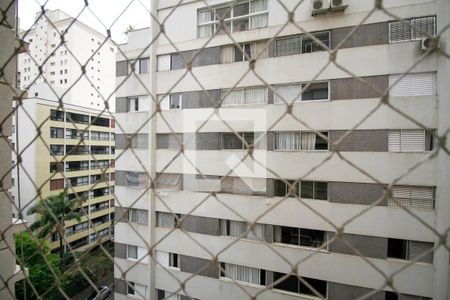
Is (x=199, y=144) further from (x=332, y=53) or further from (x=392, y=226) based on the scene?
(x=332, y=53)

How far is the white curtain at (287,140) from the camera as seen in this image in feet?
12.5

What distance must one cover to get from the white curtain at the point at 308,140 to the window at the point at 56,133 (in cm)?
922

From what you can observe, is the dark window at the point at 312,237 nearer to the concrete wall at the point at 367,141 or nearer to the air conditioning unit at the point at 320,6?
the concrete wall at the point at 367,141

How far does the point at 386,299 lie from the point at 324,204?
1.55 m

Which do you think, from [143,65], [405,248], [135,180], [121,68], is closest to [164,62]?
[143,65]

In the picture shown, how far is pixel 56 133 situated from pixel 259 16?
8737 mm

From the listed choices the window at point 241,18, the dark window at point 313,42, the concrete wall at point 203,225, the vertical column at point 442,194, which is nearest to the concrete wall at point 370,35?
the dark window at point 313,42

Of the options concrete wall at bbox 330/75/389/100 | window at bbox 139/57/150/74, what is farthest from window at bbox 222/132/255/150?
window at bbox 139/57/150/74

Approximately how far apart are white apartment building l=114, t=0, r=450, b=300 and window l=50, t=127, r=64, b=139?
5725 millimetres

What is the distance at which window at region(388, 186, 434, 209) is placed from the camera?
3.21 m

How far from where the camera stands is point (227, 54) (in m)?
4.30

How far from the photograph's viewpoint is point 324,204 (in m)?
3.64

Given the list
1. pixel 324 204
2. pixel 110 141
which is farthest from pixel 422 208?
pixel 110 141

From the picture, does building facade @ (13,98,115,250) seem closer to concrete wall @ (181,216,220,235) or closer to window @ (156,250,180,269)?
window @ (156,250,180,269)
